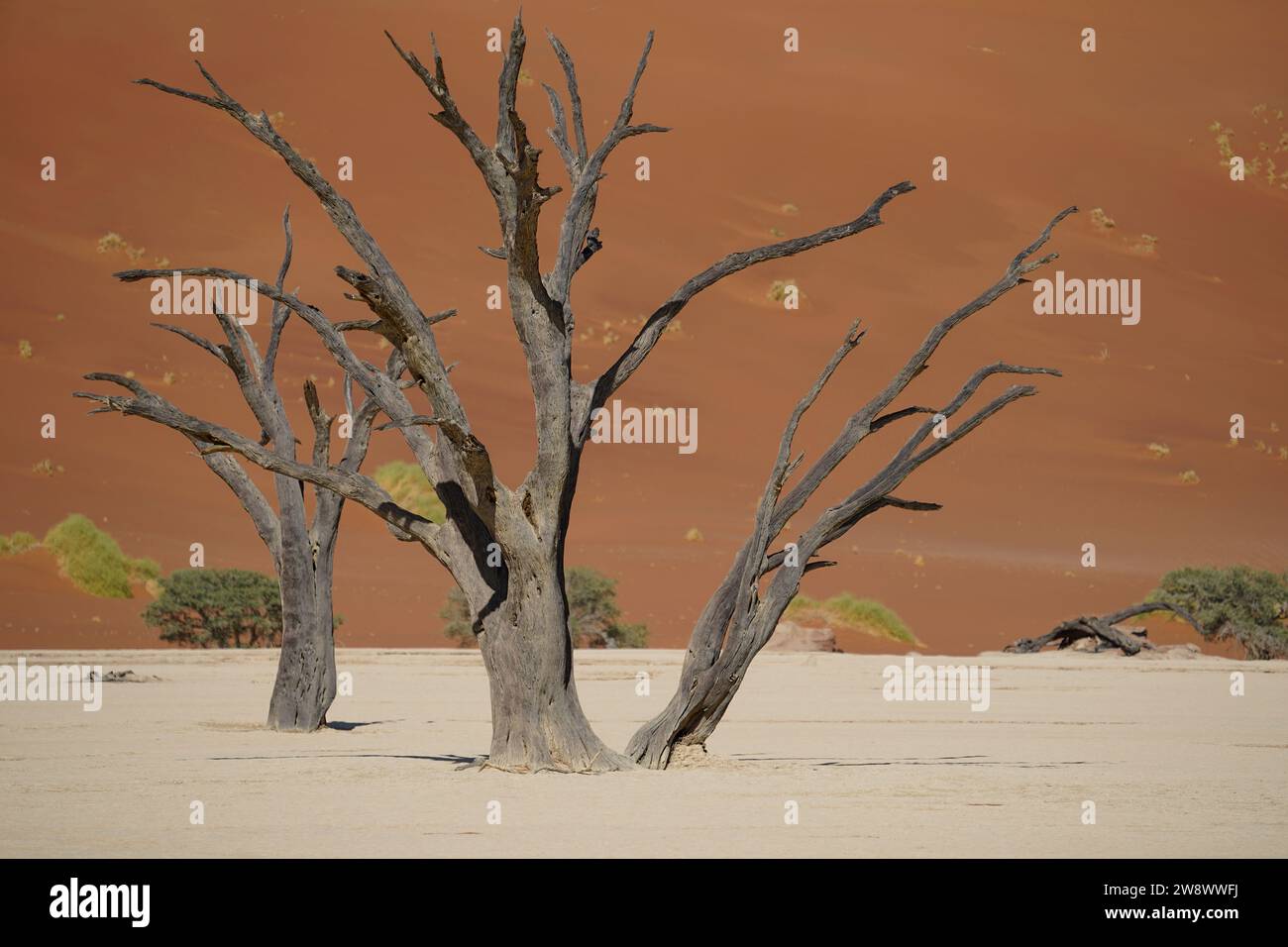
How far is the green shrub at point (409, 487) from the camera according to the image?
37.7 meters

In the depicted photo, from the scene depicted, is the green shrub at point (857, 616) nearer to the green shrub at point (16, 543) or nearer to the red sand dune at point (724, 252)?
the red sand dune at point (724, 252)

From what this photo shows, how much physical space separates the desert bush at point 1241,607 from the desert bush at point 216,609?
61.3 ft

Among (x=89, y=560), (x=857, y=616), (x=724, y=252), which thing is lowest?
(x=857, y=616)

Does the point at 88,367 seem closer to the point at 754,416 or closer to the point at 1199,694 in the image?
the point at 754,416

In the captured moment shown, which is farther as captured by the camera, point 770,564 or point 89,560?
point 89,560

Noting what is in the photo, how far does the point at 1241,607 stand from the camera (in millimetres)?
31297

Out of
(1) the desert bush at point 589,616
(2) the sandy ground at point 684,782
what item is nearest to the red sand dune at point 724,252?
(1) the desert bush at point 589,616

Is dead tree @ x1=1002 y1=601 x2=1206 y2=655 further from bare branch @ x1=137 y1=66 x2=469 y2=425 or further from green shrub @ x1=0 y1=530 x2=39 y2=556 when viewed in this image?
green shrub @ x1=0 y1=530 x2=39 y2=556

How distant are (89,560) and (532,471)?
2527 centimetres

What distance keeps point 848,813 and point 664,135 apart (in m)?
51.9

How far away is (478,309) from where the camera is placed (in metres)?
49.5

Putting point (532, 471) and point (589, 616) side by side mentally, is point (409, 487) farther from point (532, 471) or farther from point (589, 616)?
point (532, 471)

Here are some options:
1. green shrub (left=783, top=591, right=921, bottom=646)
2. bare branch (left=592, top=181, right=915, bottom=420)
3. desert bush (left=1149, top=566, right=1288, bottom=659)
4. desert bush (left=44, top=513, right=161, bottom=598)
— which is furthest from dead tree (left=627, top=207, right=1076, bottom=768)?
desert bush (left=44, top=513, right=161, bottom=598)

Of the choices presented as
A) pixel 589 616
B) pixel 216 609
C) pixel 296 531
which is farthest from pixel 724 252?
pixel 296 531
